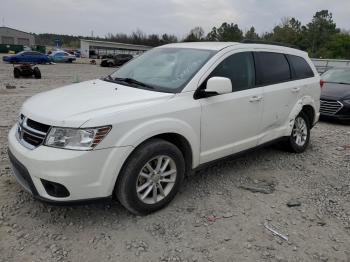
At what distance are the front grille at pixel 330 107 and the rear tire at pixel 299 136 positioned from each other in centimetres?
314

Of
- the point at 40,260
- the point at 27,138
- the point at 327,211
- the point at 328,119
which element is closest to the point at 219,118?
the point at 327,211

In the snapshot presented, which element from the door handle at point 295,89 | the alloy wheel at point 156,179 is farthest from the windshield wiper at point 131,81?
the door handle at point 295,89

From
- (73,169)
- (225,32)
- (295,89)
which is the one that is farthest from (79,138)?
(225,32)

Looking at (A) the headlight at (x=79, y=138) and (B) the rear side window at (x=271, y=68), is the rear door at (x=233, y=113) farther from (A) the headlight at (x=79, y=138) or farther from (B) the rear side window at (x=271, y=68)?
(A) the headlight at (x=79, y=138)

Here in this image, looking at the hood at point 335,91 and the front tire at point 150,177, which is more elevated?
the hood at point 335,91

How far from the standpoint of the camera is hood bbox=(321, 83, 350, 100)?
8.46 metres

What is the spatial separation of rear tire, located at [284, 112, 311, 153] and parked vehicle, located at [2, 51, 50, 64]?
106 ft

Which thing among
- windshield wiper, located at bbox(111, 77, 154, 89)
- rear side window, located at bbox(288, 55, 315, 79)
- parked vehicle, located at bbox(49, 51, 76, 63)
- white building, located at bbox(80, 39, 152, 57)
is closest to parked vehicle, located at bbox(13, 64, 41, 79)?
windshield wiper, located at bbox(111, 77, 154, 89)

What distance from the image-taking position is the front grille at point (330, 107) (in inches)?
328

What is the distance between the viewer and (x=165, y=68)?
4.08m

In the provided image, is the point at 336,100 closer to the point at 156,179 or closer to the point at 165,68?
the point at 165,68

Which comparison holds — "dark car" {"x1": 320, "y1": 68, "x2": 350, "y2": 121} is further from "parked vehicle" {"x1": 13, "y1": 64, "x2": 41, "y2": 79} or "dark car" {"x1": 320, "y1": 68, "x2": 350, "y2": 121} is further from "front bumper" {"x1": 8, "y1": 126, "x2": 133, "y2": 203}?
"parked vehicle" {"x1": 13, "y1": 64, "x2": 41, "y2": 79}

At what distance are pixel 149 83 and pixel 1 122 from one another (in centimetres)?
439

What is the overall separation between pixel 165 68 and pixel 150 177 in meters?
1.41
